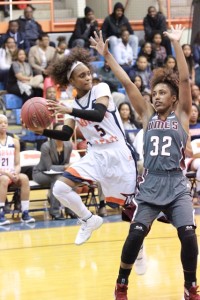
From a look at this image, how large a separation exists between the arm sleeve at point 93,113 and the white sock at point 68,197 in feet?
2.50

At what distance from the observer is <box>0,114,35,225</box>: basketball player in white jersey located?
10.2 m

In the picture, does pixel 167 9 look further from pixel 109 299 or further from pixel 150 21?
pixel 109 299

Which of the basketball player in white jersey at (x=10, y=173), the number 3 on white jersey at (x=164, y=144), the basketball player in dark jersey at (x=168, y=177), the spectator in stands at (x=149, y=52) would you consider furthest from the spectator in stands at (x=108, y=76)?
the number 3 on white jersey at (x=164, y=144)

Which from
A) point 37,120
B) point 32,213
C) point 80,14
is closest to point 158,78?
point 37,120

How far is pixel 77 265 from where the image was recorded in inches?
298

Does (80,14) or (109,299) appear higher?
(80,14)

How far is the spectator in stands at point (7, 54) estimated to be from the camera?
14188mm

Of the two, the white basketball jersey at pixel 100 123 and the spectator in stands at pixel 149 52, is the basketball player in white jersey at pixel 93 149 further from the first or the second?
the spectator in stands at pixel 149 52

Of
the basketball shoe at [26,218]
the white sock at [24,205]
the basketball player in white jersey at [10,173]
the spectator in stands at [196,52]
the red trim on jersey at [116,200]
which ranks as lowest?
the basketball shoe at [26,218]

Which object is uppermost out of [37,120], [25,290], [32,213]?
[37,120]

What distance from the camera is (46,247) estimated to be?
8602mm

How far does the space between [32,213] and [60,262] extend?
338 centimetres

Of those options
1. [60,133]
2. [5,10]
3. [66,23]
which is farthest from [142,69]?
[60,133]

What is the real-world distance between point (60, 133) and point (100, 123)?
1.46 ft
